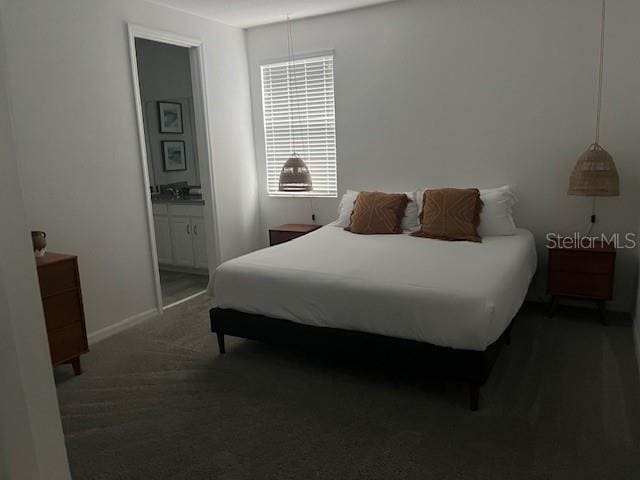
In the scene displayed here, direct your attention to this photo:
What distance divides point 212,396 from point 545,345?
2.26 m

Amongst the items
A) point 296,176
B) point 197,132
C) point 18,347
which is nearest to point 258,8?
point 197,132

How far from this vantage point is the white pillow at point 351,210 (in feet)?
13.6

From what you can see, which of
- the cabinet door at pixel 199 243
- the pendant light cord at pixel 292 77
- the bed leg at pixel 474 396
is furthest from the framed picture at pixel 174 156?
the bed leg at pixel 474 396

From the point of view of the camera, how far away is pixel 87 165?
3523mm

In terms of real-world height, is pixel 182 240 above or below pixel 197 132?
below

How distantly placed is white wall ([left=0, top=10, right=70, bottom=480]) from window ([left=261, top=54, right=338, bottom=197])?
14.0 feet

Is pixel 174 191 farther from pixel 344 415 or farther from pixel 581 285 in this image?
pixel 581 285

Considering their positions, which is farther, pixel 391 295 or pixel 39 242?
pixel 39 242

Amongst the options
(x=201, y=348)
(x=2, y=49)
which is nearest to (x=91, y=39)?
(x=201, y=348)

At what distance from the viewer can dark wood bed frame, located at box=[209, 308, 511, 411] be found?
2461 mm

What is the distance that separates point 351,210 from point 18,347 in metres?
3.78

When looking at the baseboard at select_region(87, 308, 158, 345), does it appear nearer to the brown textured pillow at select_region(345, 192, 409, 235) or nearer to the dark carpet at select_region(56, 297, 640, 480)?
the dark carpet at select_region(56, 297, 640, 480)

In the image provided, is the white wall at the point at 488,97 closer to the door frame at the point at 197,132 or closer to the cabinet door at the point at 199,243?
the door frame at the point at 197,132

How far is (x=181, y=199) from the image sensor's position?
5.32 m
